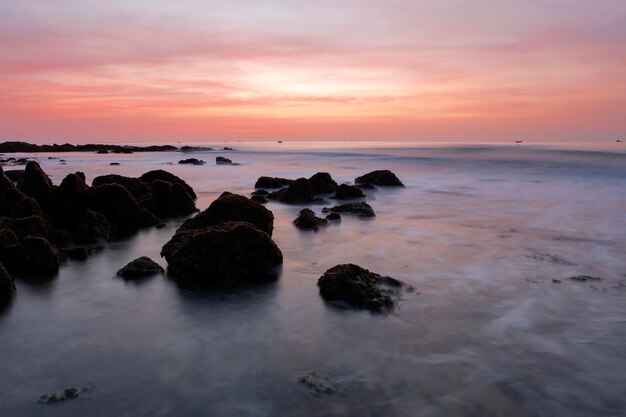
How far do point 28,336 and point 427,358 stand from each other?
485 cm

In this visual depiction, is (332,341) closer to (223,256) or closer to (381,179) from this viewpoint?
(223,256)

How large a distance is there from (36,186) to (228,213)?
6586 mm

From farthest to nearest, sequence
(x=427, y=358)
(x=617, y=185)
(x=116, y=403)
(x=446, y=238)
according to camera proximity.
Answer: (x=617, y=185) → (x=446, y=238) → (x=427, y=358) → (x=116, y=403)

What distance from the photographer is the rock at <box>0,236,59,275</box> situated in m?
8.42

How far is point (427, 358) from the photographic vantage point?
17.6 ft

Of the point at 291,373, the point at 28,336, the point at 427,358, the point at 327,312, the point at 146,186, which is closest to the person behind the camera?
the point at 291,373

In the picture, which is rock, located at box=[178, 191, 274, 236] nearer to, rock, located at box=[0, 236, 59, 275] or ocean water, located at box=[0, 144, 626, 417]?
ocean water, located at box=[0, 144, 626, 417]

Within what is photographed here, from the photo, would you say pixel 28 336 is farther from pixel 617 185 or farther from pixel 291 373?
pixel 617 185

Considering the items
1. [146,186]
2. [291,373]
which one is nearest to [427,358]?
[291,373]

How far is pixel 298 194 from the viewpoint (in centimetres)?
1856

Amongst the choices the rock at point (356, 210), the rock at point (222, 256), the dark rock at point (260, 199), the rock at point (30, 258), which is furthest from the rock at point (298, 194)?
the rock at point (30, 258)

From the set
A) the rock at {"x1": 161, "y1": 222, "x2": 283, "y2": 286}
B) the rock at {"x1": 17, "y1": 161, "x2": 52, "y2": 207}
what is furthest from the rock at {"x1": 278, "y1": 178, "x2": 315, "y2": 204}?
the rock at {"x1": 161, "y1": 222, "x2": 283, "y2": 286}

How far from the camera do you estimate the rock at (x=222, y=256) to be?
8.02m

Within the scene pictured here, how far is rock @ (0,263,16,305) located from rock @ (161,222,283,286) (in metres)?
2.42
